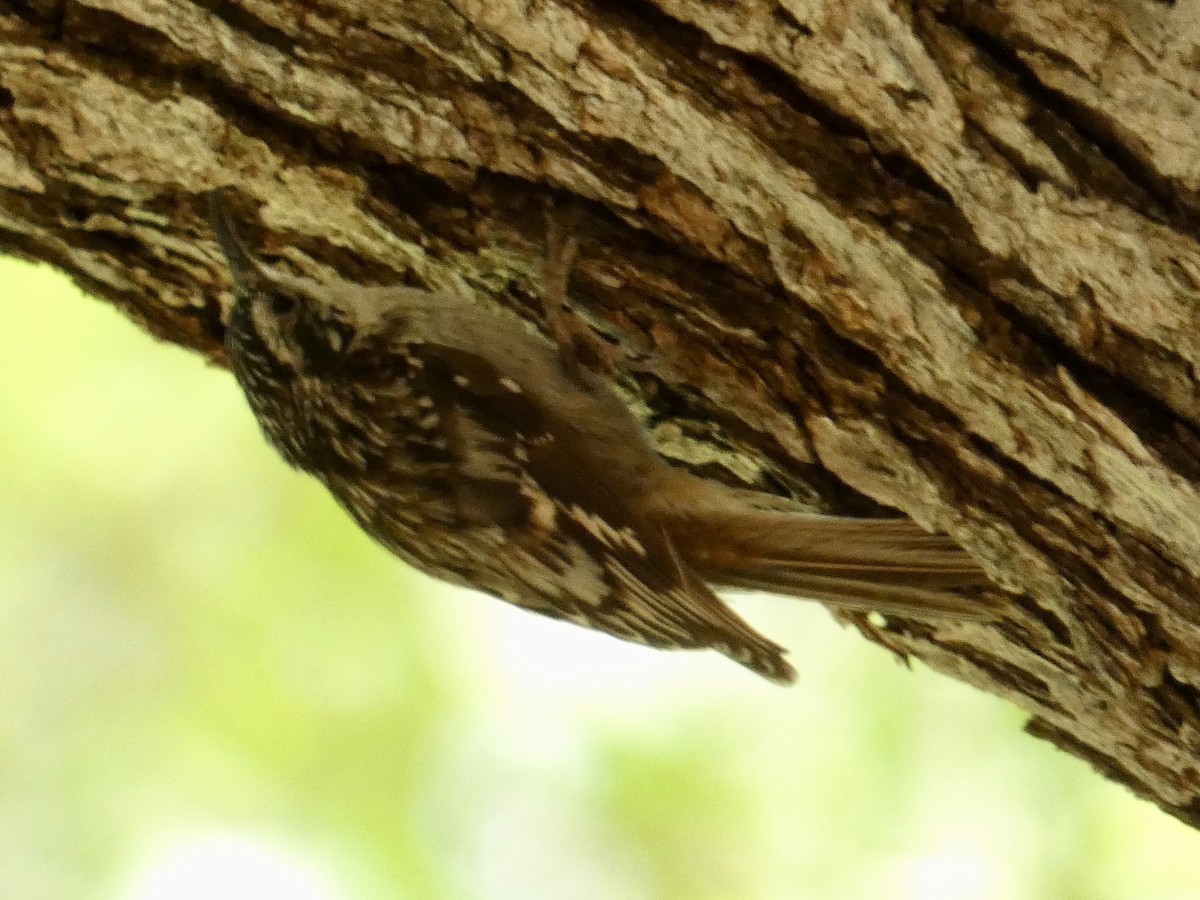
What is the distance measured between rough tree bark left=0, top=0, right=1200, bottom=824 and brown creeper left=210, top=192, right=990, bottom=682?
0.25 ft

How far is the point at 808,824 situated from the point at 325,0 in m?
3.04

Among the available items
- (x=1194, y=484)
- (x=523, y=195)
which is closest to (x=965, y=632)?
(x=1194, y=484)

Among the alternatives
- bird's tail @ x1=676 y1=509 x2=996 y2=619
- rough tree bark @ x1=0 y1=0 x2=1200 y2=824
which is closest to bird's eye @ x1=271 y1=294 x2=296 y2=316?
rough tree bark @ x1=0 y1=0 x2=1200 y2=824

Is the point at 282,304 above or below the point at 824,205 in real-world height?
below

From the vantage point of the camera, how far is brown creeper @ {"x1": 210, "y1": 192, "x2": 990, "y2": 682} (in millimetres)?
2074

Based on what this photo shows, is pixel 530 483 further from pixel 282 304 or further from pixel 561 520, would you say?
pixel 282 304

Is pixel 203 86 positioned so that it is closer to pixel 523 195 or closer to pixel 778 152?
pixel 523 195

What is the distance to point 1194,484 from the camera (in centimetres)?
174

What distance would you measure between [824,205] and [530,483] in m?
0.76

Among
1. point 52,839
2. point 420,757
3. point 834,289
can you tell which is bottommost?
point 52,839

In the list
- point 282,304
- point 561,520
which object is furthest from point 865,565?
point 282,304

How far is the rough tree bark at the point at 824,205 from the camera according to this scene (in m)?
1.66

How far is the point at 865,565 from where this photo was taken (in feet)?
6.70

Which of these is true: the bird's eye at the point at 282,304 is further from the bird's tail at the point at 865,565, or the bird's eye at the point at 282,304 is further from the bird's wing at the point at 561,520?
the bird's tail at the point at 865,565
